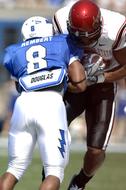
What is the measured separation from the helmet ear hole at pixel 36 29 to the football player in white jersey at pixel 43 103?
0.01m

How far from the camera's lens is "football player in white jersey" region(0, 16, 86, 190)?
502cm

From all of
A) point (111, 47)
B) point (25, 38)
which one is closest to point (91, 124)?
point (111, 47)

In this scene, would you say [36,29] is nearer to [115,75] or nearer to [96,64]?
[96,64]

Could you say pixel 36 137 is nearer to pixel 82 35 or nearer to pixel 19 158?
pixel 19 158

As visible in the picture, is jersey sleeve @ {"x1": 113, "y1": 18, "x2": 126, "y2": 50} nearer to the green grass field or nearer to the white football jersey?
the white football jersey

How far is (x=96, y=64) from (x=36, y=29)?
56 cm

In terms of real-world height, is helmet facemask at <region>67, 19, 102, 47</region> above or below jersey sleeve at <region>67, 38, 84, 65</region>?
above

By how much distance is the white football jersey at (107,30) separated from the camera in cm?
572

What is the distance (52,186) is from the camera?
4980mm

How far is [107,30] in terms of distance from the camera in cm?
572

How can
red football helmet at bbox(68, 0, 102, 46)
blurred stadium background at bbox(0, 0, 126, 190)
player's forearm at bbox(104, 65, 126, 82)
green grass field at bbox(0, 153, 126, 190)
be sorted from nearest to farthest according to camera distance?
red football helmet at bbox(68, 0, 102, 46)
player's forearm at bbox(104, 65, 126, 82)
green grass field at bbox(0, 153, 126, 190)
blurred stadium background at bbox(0, 0, 126, 190)

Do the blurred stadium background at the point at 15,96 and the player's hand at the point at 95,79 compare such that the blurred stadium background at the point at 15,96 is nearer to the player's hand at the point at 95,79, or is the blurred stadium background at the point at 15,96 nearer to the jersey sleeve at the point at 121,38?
the player's hand at the point at 95,79

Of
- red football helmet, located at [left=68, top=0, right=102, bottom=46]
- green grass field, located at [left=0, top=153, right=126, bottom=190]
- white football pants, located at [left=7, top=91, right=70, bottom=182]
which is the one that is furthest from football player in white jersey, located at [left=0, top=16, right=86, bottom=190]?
green grass field, located at [left=0, top=153, right=126, bottom=190]

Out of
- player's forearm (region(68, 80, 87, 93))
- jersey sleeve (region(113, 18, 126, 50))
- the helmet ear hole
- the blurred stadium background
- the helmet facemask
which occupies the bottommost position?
the blurred stadium background
